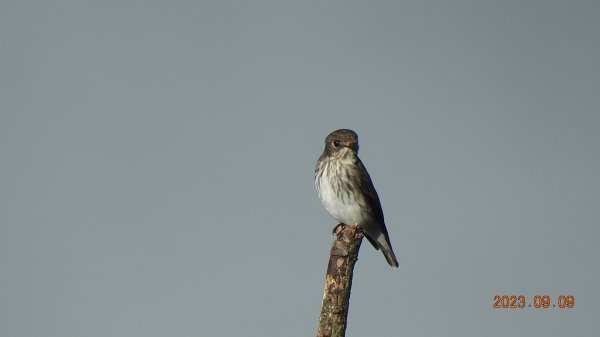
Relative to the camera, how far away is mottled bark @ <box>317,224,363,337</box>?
7023 millimetres

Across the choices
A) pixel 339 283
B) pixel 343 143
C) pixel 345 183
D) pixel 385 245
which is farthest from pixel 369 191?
pixel 339 283

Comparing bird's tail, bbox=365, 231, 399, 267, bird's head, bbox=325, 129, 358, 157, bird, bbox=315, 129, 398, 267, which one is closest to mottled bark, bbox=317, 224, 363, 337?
bird, bbox=315, 129, 398, 267

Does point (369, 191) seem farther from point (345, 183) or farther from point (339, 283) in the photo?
point (339, 283)

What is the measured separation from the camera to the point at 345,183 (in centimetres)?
1134

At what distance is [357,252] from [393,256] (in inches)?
188

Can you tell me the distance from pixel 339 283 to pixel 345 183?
4144 mm

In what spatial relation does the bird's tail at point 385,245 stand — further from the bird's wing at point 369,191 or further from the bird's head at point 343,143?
the bird's head at point 343,143

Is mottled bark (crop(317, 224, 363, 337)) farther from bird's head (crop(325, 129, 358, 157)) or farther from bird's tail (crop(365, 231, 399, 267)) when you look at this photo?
bird's tail (crop(365, 231, 399, 267))

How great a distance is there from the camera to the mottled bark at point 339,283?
7023mm

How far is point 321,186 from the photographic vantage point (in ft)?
37.8

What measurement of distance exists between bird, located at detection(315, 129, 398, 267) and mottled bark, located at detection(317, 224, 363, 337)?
11.2 ft

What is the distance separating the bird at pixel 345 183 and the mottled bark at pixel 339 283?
11.2 ft

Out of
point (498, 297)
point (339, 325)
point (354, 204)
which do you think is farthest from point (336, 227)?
point (339, 325)

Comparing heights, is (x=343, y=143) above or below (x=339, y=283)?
above
